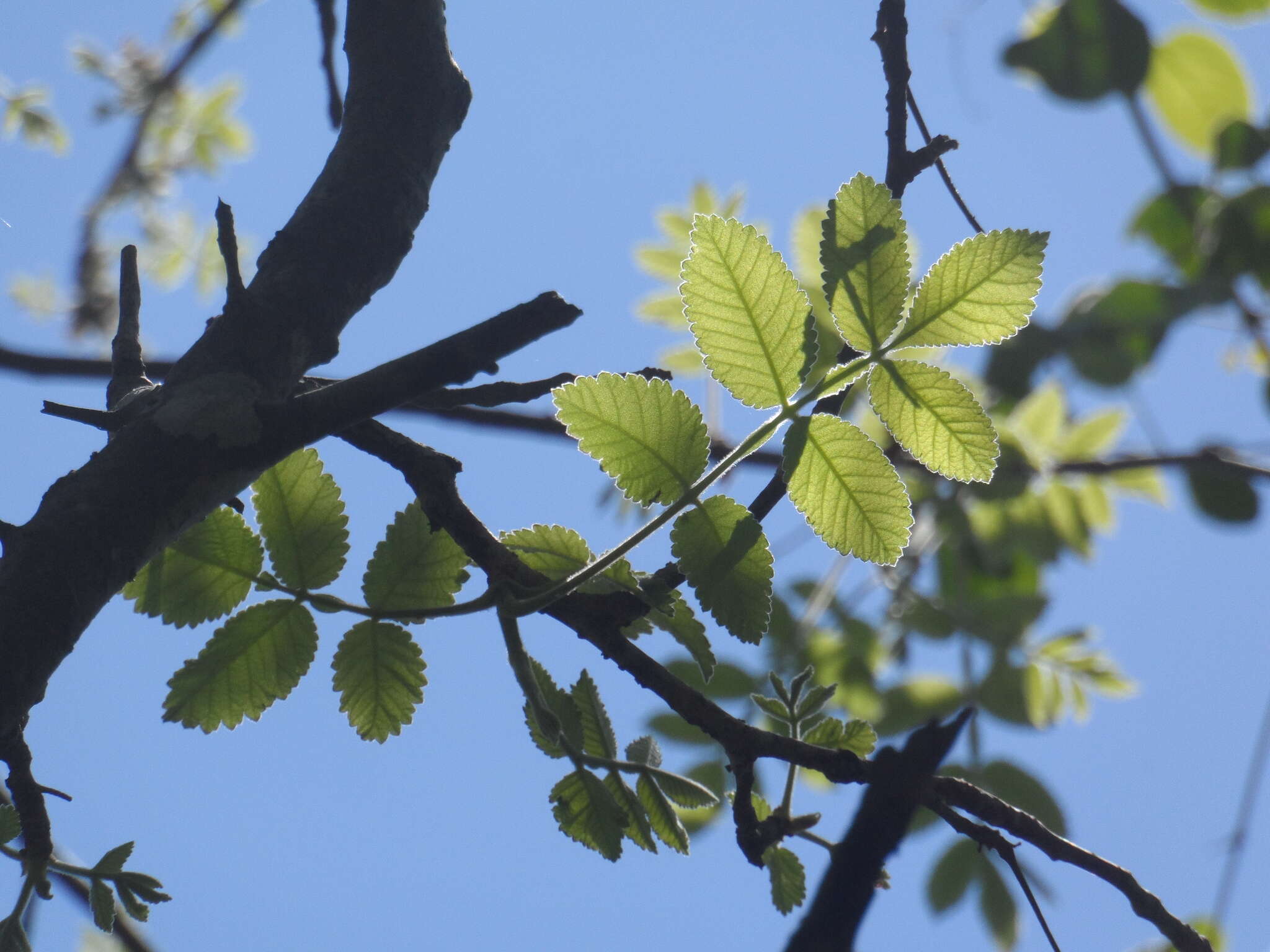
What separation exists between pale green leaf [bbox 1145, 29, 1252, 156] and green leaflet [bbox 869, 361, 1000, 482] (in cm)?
176

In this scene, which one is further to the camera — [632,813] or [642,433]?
[632,813]

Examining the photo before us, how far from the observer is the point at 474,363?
0.85m

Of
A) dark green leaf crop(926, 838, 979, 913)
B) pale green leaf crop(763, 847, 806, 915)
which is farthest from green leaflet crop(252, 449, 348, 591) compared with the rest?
dark green leaf crop(926, 838, 979, 913)

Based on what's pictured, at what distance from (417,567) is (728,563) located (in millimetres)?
349

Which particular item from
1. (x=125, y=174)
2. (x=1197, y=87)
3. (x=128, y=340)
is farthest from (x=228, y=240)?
(x=125, y=174)

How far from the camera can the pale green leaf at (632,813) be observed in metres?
1.08

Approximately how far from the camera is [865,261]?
3.18 ft

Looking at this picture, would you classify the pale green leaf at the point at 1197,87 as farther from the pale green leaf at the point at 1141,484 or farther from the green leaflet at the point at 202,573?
the green leaflet at the point at 202,573

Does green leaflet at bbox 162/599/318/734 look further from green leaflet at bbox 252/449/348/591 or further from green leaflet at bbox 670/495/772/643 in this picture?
green leaflet at bbox 670/495/772/643

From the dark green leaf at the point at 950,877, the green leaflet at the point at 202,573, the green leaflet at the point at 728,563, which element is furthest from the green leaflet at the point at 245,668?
the dark green leaf at the point at 950,877

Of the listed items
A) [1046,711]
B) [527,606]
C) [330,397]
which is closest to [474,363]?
[330,397]

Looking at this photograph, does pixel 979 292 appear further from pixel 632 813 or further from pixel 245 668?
pixel 245 668

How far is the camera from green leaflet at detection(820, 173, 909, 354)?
37.3 inches

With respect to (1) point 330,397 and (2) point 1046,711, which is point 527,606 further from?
(2) point 1046,711
